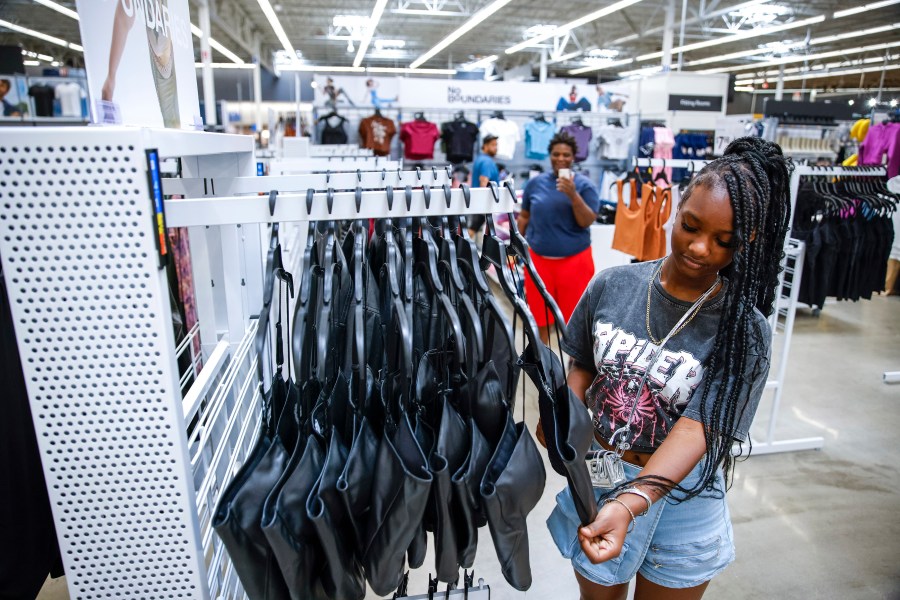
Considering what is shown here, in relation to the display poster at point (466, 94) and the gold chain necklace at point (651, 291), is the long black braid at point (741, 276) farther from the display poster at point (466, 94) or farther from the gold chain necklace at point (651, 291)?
the display poster at point (466, 94)

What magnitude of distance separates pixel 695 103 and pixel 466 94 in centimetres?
356

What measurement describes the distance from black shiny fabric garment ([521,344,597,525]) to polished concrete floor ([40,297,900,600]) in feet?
5.24

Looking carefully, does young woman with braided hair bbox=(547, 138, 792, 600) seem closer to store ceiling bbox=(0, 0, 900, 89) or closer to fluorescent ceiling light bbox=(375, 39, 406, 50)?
store ceiling bbox=(0, 0, 900, 89)

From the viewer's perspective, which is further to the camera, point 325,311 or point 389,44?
point 389,44

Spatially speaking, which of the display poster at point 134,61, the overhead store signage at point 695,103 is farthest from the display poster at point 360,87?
the display poster at point 134,61

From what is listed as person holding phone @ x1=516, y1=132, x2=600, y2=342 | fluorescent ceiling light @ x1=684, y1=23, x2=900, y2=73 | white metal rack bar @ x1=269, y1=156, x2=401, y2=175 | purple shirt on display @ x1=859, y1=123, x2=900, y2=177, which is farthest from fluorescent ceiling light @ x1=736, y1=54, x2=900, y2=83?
white metal rack bar @ x1=269, y1=156, x2=401, y2=175

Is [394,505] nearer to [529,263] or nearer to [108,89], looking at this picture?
[529,263]

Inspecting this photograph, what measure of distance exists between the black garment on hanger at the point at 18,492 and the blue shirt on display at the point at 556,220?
3467 millimetres

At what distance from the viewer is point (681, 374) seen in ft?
4.40

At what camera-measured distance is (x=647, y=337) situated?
1396 mm

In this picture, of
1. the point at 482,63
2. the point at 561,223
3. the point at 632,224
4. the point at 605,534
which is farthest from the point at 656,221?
the point at 482,63

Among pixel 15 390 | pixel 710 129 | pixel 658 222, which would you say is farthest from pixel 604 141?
pixel 15 390

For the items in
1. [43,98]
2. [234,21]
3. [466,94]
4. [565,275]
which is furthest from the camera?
[234,21]

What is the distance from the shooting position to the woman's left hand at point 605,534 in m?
1.11
